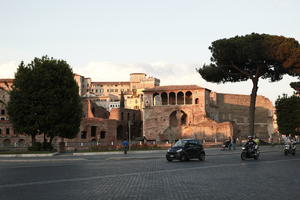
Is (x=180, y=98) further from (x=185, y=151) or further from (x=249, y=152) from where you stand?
(x=185, y=151)

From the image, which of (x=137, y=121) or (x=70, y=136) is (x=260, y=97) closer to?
(x=137, y=121)

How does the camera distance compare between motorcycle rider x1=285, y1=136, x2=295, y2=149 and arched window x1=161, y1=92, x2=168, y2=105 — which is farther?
arched window x1=161, y1=92, x2=168, y2=105

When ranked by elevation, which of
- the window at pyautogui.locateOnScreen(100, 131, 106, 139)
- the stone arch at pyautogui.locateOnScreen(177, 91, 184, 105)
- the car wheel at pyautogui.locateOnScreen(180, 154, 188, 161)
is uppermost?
the stone arch at pyautogui.locateOnScreen(177, 91, 184, 105)

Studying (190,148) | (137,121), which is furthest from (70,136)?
(137,121)

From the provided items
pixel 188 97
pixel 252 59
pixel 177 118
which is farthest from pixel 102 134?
pixel 252 59

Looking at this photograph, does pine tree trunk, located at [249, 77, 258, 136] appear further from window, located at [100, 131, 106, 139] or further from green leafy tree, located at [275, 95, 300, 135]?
window, located at [100, 131, 106, 139]

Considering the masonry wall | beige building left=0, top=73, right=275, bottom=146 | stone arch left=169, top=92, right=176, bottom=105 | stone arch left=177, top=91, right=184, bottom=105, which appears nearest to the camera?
beige building left=0, top=73, right=275, bottom=146

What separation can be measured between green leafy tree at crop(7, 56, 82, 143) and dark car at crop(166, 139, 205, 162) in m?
18.7

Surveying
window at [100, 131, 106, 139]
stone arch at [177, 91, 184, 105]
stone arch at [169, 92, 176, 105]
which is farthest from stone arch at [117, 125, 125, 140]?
stone arch at [177, 91, 184, 105]

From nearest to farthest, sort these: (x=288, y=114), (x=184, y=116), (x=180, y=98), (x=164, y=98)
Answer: (x=288, y=114) → (x=184, y=116) → (x=180, y=98) → (x=164, y=98)

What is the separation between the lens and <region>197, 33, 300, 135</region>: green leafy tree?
50.8m

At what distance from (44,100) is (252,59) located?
23372 mm

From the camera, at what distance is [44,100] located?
145ft

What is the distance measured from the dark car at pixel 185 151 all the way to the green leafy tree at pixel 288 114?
4693 centimetres
